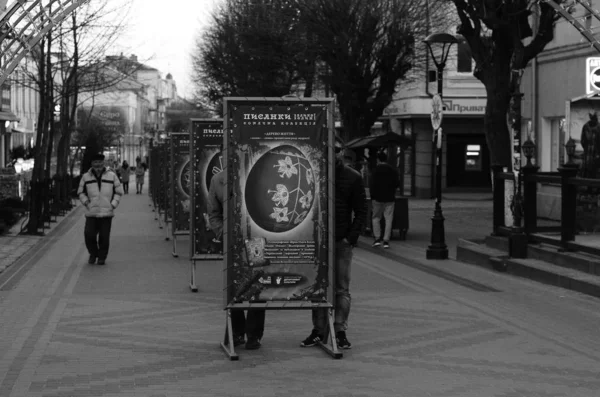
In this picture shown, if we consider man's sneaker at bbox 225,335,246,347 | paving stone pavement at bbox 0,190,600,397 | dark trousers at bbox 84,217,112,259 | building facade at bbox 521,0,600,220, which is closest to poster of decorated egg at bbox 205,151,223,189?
paving stone pavement at bbox 0,190,600,397

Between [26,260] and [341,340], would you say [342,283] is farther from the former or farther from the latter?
[26,260]

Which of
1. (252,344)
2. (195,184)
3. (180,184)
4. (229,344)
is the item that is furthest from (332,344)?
(180,184)

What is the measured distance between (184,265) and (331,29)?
16956 millimetres

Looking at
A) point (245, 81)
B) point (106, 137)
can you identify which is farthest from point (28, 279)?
point (106, 137)

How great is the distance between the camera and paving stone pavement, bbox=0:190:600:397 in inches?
339

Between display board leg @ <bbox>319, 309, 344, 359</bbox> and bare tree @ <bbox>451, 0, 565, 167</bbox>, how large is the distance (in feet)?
37.8

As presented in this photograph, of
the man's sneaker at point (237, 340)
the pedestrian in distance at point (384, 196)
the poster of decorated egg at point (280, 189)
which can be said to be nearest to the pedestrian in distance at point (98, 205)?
the pedestrian in distance at point (384, 196)

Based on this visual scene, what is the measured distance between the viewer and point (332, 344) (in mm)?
9906

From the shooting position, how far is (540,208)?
58.6 feet

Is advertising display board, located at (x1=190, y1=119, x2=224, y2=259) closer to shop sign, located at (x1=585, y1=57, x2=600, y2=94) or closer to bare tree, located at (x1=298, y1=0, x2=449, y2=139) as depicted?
shop sign, located at (x1=585, y1=57, x2=600, y2=94)

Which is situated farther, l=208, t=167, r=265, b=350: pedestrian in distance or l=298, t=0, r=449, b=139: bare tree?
l=298, t=0, r=449, b=139: bare tree

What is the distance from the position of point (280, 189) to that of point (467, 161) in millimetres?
A: 39654

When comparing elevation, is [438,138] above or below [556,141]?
below

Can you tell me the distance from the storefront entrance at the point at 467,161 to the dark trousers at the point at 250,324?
127ft
